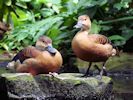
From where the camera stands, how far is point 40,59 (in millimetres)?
6000

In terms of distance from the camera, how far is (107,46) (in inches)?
249

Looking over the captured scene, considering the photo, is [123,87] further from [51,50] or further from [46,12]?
[46,12]

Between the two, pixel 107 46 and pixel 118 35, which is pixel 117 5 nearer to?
pixel 118 35

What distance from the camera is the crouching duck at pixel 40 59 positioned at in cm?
597

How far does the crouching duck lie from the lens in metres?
5.97

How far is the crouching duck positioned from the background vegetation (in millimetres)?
2313

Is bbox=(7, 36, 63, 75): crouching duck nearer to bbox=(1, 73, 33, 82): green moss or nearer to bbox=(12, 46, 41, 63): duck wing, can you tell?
bbox=(12, 46, 41, 63): duck wing

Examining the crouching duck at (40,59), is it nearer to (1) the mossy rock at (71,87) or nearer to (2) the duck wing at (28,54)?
(2) the duck wing at (28,54)

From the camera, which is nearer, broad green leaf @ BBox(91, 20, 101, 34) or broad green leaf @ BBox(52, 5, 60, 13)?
broad green leaf @ BBox(91, 20, 101, 34)

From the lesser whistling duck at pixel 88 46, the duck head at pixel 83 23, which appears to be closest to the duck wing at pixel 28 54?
the lesser whistling duck at pixel 88 46

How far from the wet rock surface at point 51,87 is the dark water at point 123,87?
11.0 inches

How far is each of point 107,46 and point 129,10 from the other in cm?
329

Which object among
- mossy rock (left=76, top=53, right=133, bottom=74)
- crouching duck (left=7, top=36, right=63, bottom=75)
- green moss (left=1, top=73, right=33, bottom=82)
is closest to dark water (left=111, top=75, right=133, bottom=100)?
mossy rock (left=76, top=53, right=133, bottom=74)

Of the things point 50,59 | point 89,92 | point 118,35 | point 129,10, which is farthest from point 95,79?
point 129,10
